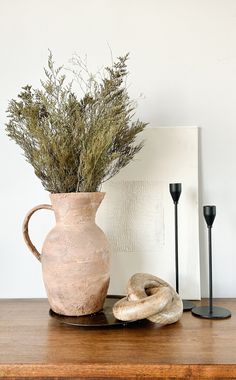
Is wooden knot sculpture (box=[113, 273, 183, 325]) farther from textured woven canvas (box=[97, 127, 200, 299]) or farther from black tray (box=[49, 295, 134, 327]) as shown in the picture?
textured woven canvas (box=[97, 127, 200, 299])

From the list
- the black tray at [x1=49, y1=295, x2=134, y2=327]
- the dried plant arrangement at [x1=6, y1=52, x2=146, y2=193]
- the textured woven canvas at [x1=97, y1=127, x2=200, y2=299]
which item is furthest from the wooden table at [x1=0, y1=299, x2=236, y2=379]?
the dried plant arrangement at [x1=6, y1=52, x2=146, y2=193]

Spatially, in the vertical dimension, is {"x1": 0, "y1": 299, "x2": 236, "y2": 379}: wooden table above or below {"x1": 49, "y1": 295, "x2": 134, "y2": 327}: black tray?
below

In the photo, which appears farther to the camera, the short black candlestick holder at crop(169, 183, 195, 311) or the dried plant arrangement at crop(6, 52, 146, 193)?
the short black candlestick holder at crop(169, 183, 195, 311)

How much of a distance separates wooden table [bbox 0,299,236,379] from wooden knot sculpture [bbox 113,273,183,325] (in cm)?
3

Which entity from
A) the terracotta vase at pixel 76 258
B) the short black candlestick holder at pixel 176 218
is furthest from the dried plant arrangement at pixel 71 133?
the short black candlestick holder at pixel 176 218

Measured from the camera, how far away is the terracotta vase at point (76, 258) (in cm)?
86

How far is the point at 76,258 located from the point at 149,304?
0.65 feet

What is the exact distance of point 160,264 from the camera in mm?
1104

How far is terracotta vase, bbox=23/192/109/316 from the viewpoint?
0.86 meters

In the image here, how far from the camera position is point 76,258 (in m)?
0.86

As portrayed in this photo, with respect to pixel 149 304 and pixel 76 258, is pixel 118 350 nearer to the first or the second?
pixel 149 304

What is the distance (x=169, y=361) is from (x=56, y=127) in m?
0.56

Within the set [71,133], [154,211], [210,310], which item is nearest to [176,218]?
[154,211]

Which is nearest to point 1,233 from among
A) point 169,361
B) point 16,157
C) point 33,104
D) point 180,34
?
point 16,157
